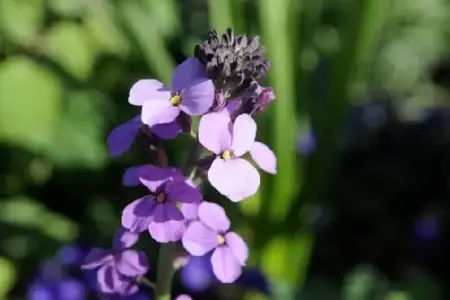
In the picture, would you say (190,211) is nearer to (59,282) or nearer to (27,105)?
(59,282)

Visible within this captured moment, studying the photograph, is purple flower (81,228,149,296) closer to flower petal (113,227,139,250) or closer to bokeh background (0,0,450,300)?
flower petal (113,227,139,250)

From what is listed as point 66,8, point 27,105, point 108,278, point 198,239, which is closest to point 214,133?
point 198,239

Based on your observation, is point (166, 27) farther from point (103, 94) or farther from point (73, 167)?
point (73, 167)

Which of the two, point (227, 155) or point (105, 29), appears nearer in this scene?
point (227, 155)

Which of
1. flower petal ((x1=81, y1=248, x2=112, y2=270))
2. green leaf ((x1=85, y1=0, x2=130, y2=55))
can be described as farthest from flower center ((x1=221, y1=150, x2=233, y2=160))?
green leaf ((x1=85, y1=0, x2=130, y2=55))

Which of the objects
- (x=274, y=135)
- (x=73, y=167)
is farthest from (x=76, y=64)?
(x=274, y=135)

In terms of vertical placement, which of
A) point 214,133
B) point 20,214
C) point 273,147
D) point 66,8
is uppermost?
point 66,8

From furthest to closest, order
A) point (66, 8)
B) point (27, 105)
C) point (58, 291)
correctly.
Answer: point (66, 8) → point (27, 105) → point (58, 291)

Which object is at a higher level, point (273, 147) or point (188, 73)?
point (273, 147)
